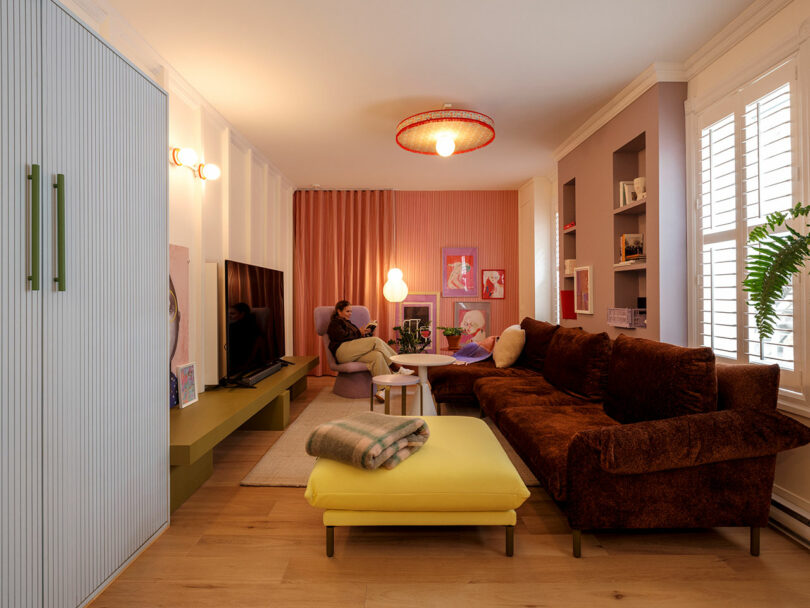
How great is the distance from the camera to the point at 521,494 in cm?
191

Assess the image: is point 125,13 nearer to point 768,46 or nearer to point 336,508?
point 336,508

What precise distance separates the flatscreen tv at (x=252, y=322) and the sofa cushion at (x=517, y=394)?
183 cm

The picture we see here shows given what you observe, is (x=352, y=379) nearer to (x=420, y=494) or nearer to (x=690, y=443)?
(x=420, y=494)

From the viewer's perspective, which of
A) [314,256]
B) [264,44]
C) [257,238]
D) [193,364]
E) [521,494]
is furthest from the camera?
[314,256]

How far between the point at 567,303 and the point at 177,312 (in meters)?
3.41

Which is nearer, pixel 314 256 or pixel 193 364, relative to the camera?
pixel 193 364

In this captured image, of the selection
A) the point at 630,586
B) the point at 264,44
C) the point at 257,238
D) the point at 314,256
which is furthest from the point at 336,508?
the point at 314,256

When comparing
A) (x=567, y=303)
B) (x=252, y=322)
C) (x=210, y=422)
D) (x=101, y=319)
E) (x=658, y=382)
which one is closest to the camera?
(x=101, y=319)

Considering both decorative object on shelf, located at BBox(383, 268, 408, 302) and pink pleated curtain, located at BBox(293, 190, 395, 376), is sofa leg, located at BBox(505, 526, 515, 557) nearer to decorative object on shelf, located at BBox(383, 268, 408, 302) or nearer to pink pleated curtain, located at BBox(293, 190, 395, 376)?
decorative object on shelf, located at BBox(383, 268, 408, 302)

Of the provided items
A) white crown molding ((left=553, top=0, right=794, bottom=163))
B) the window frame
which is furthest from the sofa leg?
white crown molding ((left=553, top=0, right=794, bottom=163))

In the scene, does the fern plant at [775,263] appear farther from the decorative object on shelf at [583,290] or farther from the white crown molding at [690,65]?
the decorative object on shelf at [583,290]

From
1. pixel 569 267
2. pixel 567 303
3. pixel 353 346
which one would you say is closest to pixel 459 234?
pixel 569 267

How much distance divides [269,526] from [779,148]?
3034mm

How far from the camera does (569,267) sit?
4570mm
